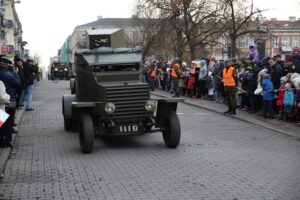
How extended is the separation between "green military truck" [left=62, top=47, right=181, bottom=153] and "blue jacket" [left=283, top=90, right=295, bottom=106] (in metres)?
4.57

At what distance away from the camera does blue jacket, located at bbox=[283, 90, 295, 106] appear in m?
14.5

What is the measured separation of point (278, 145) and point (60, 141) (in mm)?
4935

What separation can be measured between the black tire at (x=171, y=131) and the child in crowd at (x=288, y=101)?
4.66 metres

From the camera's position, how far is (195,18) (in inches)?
1529

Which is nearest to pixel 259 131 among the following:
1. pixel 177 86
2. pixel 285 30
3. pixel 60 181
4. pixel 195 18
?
pixel 60 181

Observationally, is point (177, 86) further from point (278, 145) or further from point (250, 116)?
point (278, 145)

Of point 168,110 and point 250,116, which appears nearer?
point 168,110

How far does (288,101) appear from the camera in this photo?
14.6 meters

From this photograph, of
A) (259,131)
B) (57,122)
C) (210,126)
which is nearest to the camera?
(259,131)

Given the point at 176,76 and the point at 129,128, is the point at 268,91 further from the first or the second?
the point at 176,76

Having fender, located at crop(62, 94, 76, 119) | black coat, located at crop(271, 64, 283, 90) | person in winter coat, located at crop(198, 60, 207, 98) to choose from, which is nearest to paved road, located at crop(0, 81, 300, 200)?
fender, located at crop(62, 94, 76, 119)

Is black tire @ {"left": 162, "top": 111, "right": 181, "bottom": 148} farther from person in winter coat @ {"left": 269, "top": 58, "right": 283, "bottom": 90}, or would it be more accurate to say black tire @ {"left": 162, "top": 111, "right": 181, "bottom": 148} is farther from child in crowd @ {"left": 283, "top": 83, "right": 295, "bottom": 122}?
person in winter coat @ {"left": 269, "top": 58, "right": 283, "bottom": 90}

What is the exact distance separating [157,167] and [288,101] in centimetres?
671

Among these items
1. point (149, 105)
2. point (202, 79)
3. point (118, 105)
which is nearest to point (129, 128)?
point (118, 105)
